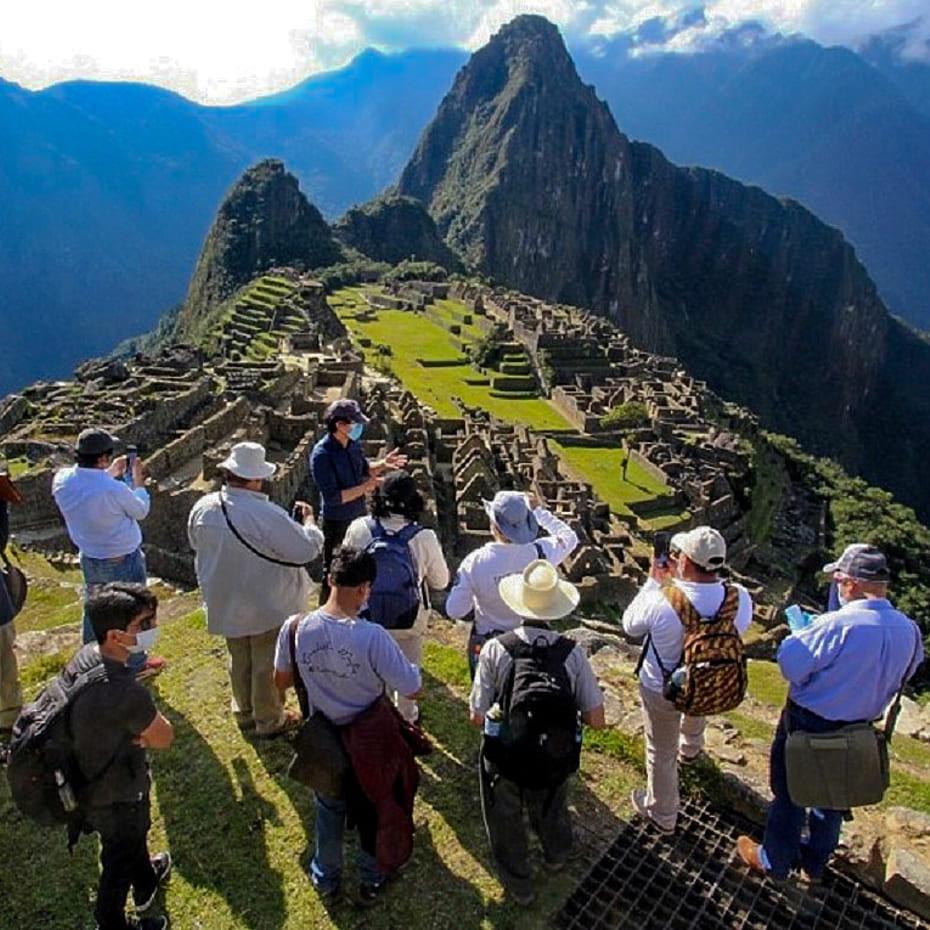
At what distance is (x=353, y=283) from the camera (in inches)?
3558

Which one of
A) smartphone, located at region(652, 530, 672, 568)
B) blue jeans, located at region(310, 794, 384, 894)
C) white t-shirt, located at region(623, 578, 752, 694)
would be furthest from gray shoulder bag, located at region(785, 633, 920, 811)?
blue jeans, located at region(310, 794, 384, 894)

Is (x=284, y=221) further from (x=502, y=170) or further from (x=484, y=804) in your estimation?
(x=484, y=804)

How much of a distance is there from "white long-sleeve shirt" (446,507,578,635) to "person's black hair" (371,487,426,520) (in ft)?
1.39

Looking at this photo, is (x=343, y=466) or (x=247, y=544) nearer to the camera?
(x=247, y=544)

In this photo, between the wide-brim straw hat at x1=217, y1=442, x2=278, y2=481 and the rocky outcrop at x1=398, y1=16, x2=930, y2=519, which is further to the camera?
the rocky outcrop at x1=398, y1=16, x2=930, y2=519

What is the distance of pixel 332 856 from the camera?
4.32 m

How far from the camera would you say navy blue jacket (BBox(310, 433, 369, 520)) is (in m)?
6.20

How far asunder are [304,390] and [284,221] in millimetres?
84479

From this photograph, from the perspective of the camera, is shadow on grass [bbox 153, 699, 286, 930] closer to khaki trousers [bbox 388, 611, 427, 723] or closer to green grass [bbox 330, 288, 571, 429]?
khaki trousers [bbox 388, 611, 427, 723]

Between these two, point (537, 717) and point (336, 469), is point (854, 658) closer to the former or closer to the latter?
point (537, 717)

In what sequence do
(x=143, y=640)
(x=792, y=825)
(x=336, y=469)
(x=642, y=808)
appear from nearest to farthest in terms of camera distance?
(x=143, y=640), (x=792, y=825), (x=642, y=808), (x=336, y=469)

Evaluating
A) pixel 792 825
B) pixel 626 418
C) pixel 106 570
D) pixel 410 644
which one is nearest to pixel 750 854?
pixel 792 825

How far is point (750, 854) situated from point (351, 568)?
9.42ft

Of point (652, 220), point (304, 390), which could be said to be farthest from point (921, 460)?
point (304, 390)
